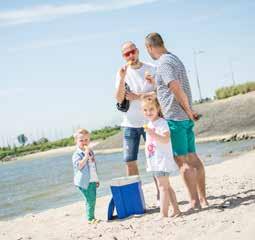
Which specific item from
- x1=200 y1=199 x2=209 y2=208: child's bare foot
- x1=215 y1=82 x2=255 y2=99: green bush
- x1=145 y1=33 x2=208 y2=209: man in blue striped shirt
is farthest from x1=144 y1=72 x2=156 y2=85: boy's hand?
x1=215 y1=82 x2=255 y2=99: green bush

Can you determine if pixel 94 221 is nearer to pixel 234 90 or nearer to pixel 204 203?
pixel 204 203

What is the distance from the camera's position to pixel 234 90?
121ft

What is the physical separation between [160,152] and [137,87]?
3.03ft

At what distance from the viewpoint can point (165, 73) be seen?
6086 mm

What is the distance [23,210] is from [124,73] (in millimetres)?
5145

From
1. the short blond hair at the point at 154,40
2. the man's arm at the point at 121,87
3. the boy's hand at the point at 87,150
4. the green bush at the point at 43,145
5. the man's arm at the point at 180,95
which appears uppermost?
the short blond hair at the point at 154,40

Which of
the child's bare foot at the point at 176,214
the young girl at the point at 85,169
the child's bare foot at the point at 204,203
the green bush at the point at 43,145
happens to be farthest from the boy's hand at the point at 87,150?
the green bush at the point at 43,145

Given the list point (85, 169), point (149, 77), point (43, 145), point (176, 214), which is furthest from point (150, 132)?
point (43, 145)

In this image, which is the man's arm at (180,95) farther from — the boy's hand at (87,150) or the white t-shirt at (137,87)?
the boy's hand at (87,150)

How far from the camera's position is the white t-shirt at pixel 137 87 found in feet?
21.6

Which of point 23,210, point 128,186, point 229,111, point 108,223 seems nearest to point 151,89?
point 128,186

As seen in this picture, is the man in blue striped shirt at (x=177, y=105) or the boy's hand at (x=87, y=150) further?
the boy's hand at (x=87, y=150)

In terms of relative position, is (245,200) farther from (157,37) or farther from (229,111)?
(229,111)

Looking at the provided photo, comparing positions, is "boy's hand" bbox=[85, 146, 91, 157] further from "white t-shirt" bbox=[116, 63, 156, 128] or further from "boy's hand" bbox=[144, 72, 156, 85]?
"boy's hand" bbox=[144, 72, 156, 85]
